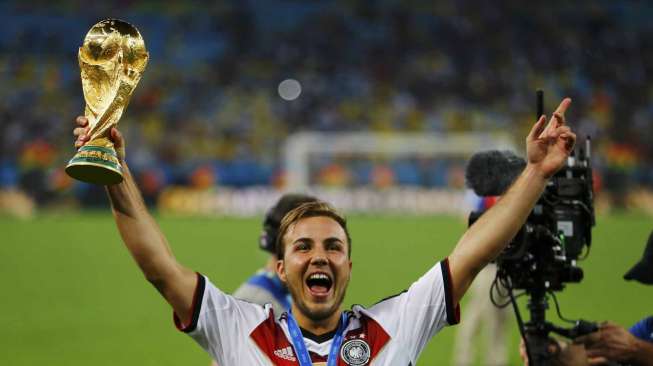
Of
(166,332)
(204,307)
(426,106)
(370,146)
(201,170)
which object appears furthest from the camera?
(426,106)

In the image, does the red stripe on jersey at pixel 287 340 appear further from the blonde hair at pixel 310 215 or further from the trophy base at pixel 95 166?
the trophy base at pixel 95 166

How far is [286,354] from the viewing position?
321cm

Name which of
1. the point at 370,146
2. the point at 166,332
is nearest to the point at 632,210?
the point at 370,146

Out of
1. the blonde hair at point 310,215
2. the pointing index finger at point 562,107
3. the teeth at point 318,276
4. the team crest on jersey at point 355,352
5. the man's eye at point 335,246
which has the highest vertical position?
the pointing index finger at point 562,107

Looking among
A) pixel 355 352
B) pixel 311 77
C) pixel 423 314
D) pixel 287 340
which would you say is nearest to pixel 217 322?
pixel 287 340

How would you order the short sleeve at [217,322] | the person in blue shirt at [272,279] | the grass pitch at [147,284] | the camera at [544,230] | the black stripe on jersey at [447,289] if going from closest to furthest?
1. the short sleeve at [217,322]
2. the black stripe on jersey at [447,289]
3. the camera at [544,230]
4. the person in blue shirt at [272,279]
5. the grass pitch at [147,284]

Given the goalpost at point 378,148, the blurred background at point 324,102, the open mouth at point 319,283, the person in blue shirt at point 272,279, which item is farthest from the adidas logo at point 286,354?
the goalpost at point 378,148

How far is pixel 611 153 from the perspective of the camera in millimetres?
26359

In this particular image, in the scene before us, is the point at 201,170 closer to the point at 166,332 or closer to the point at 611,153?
the point at 611,153

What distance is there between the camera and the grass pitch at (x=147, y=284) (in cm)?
970

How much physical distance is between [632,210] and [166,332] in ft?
55.0

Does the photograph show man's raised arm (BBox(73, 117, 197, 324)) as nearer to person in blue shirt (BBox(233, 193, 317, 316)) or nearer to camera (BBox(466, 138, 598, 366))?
camera (BBox(466, 138, 598, 366))

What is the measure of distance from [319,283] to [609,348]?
1.26m

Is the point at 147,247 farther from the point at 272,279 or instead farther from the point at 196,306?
the point at 272,279
